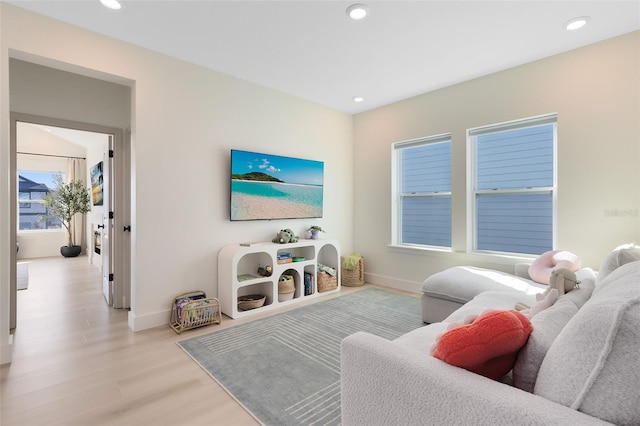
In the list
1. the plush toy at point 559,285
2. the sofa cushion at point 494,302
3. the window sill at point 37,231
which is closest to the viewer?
the plush toy at point 559,285

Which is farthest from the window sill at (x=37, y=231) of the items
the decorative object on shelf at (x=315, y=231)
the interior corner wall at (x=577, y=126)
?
the interior corner wall at (x=577, y=126)

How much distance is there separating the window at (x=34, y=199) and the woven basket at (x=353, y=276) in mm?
7039

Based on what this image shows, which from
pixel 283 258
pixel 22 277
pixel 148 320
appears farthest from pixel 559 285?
pixel 22 277

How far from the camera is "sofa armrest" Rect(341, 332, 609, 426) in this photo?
0.72 meters

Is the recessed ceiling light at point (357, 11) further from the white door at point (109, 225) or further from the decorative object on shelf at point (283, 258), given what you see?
the white door at point (109, 225)

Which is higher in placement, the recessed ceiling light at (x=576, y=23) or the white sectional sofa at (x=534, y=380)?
the recessed ceiling light at (x=576, y=23)

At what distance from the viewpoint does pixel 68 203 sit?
22.4ft

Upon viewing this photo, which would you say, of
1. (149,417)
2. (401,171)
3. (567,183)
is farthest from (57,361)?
(567,183)

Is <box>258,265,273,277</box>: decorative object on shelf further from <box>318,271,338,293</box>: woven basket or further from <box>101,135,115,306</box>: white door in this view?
<box>101,135,115,306</box>: white door

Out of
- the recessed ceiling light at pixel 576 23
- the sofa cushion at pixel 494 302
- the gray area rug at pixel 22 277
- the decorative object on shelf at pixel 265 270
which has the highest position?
the recessed ceiling light at pixel 576 23

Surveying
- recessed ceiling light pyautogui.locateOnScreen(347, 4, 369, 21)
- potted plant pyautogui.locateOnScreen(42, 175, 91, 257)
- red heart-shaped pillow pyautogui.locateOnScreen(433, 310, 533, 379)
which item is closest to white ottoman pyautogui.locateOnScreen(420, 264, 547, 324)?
red heart-shaped pillow pyautogui.locateOnScreen(433, 310, 533, 379)

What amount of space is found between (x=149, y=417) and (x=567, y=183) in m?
3.70

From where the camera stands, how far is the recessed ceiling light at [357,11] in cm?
218

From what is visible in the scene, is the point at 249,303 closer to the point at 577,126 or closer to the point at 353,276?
the point at 353,276
